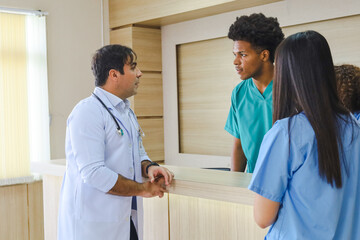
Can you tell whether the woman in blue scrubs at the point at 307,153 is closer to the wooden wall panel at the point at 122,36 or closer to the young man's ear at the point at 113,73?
the young man's ear at the point at 113,73

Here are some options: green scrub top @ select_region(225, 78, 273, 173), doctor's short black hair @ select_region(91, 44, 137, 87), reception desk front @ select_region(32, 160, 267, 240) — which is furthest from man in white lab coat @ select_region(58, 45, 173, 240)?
green scrub top @ select_region(225, 78, 273, 173)

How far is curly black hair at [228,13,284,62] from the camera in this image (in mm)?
2088

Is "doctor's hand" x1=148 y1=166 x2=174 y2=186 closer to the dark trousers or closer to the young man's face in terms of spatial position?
the dark trousers

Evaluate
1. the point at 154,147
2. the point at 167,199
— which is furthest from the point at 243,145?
the point at 154,147

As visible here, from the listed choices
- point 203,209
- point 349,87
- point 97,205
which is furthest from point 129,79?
point 349,87

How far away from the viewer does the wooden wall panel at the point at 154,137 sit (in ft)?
14.2

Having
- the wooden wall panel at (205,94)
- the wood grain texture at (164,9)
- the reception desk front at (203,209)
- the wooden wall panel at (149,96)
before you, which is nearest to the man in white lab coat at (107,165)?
the reception desk front at (203,209)

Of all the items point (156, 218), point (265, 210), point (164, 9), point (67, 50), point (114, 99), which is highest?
point (164, 9)

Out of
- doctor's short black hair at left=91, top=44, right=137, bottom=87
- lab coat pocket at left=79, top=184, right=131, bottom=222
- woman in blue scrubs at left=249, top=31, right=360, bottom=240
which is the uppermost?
doctor's short black hair at left=91, top=44, right=137, bottom=87

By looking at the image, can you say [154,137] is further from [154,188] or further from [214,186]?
[214,186]

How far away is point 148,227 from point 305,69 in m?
1.35

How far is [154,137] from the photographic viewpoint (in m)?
4.40

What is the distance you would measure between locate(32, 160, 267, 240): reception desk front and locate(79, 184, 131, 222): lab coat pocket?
0.26m

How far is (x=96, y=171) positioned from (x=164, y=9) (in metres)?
2.46
